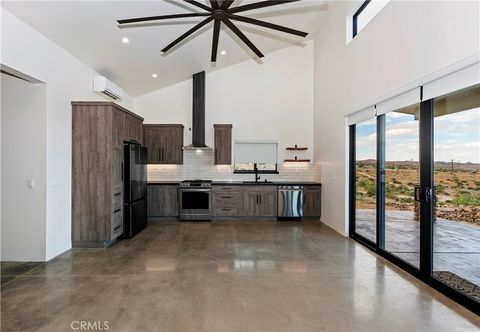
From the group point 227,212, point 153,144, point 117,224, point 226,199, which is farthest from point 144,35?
point 227,212

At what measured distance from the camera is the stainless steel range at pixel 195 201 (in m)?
6.29

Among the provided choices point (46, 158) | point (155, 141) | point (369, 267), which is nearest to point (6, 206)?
point (46, 158)

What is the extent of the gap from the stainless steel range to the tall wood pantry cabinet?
2.14 metres

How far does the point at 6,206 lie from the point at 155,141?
11.3 feet

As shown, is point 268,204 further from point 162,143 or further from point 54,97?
point 54,97

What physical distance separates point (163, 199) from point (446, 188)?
18.5ft

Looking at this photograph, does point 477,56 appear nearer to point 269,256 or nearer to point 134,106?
point 269,256

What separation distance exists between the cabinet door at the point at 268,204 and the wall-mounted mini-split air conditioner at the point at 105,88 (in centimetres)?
409

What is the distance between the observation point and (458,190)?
2.81m

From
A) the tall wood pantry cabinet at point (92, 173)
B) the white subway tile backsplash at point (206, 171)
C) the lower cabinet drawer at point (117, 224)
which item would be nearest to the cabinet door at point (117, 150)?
the tall wood pantry cabinet at point (92, 173)

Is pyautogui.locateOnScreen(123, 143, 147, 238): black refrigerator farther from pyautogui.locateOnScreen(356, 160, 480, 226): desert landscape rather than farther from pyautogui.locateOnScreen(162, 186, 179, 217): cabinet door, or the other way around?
pyautogui.locateOnScreen(356, 160, 480, 226): desert landscape

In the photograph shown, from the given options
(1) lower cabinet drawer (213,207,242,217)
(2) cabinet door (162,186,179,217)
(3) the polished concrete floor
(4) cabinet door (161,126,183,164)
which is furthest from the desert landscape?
(4) cabinet door (161,126,183,164)

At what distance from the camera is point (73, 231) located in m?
4.24

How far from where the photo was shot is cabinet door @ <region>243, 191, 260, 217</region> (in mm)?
6406
